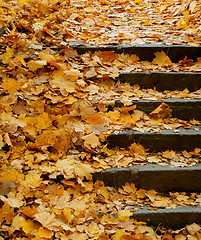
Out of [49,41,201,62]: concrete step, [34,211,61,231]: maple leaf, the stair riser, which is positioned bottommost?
[34,211,61,231]: maple leaf

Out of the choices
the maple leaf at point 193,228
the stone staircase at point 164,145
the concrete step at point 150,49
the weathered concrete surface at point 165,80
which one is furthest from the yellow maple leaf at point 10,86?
the maple leaf at point 193,228

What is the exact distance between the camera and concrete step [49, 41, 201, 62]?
304cm

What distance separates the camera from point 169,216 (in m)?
1.97

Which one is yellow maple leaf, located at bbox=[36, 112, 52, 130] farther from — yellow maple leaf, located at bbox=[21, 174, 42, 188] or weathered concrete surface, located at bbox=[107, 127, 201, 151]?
weathered concrete surface, located at bbox=[107, 127, 201, 151]

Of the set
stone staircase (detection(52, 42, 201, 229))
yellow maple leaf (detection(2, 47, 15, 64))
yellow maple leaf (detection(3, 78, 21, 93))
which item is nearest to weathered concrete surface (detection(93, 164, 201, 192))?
stone staircase (detection(52, 42, 201, 229))

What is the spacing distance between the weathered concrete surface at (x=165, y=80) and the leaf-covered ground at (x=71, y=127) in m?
0.09

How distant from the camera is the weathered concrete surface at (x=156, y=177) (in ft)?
6.95

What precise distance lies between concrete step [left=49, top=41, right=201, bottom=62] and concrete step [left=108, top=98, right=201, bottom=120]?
794mm

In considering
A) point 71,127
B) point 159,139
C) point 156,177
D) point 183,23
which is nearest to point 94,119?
point 71,127

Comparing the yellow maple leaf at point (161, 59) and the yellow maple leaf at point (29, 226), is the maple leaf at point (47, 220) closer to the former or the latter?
the yellow maple leaf at point (29, 226)

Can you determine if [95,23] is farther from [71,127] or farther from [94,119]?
[71,127]

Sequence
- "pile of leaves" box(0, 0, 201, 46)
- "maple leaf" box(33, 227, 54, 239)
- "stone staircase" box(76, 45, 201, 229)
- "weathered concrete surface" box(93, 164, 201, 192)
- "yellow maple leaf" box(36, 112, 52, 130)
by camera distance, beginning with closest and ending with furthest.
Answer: "maple leaf" box(33, 227, 54, 239) → "stone staircase" box(76, 45, 201, 229) → "weathered concrete surface" box(93, 164, 201, 192) → "yellow maple leaf" box(36, 112, 52, 130) → "pile of leaves" box(0, 0, 201, 46)

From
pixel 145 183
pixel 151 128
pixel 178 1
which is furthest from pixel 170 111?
pixel 178 1

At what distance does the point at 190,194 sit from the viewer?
7.14 feet
